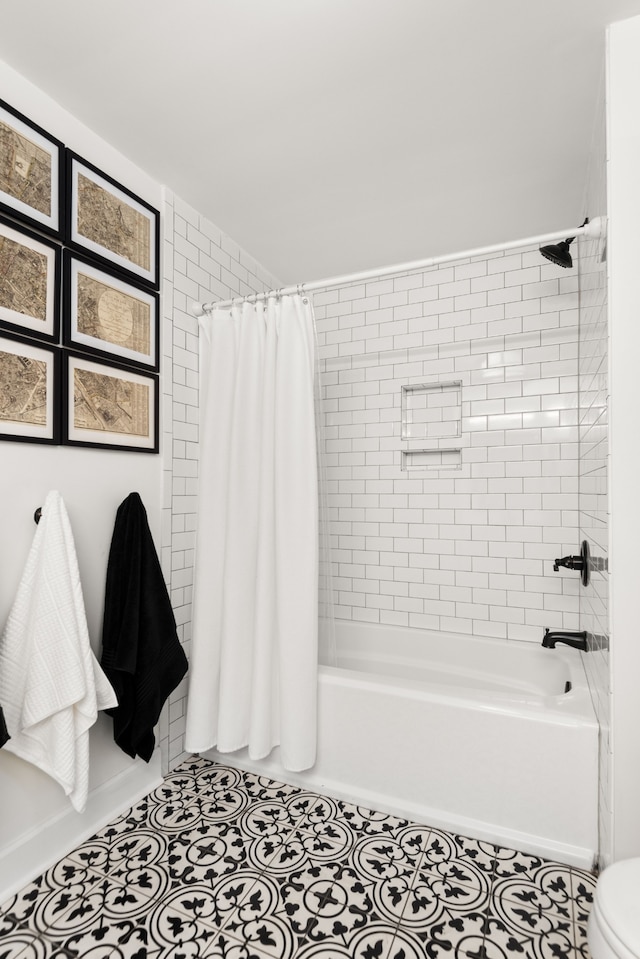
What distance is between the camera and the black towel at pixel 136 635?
1875 mm

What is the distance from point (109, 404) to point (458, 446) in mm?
1791

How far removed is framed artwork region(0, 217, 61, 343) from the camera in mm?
1617

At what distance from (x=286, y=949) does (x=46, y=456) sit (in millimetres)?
1594

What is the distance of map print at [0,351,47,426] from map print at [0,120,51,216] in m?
0.51

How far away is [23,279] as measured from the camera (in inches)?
65.8

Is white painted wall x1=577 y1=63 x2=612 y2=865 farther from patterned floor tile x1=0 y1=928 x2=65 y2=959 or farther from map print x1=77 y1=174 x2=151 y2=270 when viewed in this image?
map print x1=77 y1=174 x2=151 y2=270

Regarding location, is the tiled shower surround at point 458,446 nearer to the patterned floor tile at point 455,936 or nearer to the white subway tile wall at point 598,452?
the white subway tile wall at point 598,452

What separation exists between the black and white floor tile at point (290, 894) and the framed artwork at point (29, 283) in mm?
1727

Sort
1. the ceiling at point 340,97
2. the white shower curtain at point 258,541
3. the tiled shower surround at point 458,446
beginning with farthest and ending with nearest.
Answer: the tiled shower surround at point 458,446 < the white shower curtain at point 258,541 < the ceiling at point 340,97

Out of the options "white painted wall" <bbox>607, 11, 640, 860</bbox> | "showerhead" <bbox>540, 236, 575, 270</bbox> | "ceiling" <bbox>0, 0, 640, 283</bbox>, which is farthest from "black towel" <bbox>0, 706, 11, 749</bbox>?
"showerhead" <bbox>540, 236, 575, 270</bbox>

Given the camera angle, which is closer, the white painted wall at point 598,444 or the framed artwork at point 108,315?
the white painted wall at point 598,444

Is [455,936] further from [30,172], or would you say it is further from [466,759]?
[30,172]

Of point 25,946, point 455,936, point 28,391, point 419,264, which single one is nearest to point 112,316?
point 28,391

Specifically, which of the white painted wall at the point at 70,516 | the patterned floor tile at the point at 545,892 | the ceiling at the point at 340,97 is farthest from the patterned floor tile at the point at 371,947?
the ceiling at the point at 340,97
